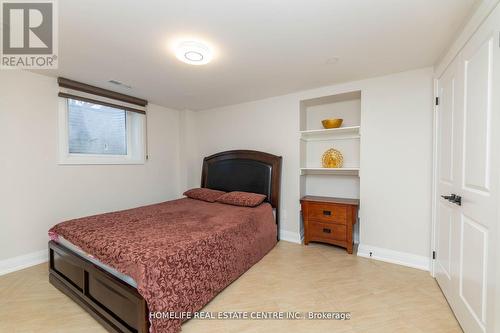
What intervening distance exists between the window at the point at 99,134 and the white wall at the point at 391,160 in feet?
8.15

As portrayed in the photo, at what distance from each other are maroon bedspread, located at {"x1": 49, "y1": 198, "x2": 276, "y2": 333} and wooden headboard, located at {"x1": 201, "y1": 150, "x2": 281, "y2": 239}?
0.64m

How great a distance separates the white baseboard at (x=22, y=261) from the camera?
232cm

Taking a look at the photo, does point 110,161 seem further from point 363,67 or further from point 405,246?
point 405,246

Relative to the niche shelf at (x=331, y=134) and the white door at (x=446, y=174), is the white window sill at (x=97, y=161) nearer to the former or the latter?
the niche shelf at (x=331, y=134)

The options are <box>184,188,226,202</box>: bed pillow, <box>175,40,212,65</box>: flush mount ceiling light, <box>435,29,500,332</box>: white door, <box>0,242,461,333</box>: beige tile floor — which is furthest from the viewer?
<box>184,188,226,202</box>: bed pillow

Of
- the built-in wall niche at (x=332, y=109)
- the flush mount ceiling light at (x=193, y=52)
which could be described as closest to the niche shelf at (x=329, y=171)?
the built-in wall niche at (x=332, y=109)

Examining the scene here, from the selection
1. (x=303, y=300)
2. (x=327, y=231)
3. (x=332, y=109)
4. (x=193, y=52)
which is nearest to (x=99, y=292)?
(x=303, y=300)

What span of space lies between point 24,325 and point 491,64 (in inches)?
137

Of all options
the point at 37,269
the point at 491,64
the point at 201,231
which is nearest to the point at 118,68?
the point at 201,231

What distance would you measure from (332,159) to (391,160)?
778 mm

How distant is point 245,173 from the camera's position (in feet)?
11.5

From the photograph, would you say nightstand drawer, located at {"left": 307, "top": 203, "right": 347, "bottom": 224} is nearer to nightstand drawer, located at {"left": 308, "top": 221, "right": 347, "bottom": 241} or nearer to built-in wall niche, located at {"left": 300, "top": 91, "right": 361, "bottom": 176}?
nightstand drawer, located at {"left": 308, "top": 221, "right": 347, "bottom": 241}

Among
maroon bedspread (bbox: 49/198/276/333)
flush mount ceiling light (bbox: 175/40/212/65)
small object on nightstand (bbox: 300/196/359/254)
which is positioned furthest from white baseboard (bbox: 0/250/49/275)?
small object on nightstand (bbox: 300/196/359/254)

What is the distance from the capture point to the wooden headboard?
10.8ft
